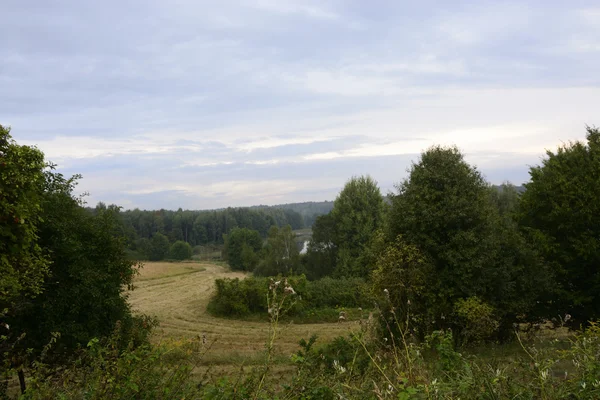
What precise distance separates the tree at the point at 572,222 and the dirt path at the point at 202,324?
9061mm

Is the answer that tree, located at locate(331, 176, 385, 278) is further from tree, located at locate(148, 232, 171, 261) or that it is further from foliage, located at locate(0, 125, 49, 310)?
tree, located at locate(148, 232, 171, 261)

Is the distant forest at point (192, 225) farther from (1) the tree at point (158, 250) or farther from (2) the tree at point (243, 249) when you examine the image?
(2) the tree at point (243, 249)

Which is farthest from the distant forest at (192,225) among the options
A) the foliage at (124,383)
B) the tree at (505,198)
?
the foliage at (124,383)

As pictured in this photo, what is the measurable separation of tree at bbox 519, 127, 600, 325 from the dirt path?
9061mm

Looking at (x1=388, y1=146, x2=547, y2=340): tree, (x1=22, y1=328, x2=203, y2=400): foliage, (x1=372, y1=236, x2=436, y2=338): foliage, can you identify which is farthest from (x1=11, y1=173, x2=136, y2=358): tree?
(x1=388, y1=146, x2=547, y2=340): tree

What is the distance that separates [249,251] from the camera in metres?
60.6

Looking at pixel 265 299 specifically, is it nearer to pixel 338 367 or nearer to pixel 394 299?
pixel 394 299

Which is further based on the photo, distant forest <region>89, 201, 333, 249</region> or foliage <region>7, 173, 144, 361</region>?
distant forest <region>89, 201, 333, 249</region>

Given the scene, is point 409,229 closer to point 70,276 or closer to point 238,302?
point 70,276

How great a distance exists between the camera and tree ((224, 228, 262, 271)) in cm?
6000

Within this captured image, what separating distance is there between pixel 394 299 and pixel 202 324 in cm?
1569

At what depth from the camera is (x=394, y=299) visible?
46.9 feet

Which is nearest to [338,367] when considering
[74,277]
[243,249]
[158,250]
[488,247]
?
[74,277]

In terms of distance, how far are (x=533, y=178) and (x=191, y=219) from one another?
111 m
